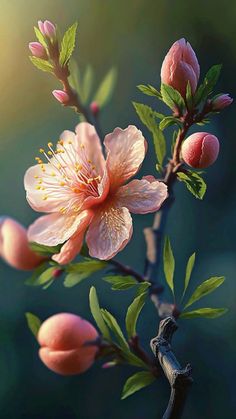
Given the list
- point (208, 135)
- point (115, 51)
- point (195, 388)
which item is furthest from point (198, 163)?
point (115, 51)

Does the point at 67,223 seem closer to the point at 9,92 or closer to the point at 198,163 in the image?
the point at 198,163

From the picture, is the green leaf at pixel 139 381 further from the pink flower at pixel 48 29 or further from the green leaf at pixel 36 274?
the pink flower at pixel 48 29

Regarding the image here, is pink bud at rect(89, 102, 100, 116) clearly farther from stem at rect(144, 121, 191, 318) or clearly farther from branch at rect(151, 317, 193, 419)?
branch at rect(151, 317, 193, 419)

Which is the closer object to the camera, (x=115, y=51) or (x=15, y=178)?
(x=15, y=178)

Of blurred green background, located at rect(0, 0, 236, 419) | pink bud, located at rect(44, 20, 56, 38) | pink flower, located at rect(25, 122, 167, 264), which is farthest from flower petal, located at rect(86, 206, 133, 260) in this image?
blurred green background, located at rect(0, 0, 236, 419)

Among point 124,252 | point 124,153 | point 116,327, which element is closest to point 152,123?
point 124,153

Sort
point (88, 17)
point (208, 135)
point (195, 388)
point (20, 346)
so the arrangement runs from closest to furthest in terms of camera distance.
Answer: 1. point (208, 135)
2. point (195, 388)
3. point (20, 346)
4. point (88, 17)

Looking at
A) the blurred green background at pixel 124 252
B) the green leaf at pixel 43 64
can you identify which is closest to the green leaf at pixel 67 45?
the green leaf at pixel 43 64

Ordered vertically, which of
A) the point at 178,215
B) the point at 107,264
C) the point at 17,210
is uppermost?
the point at 107,264
